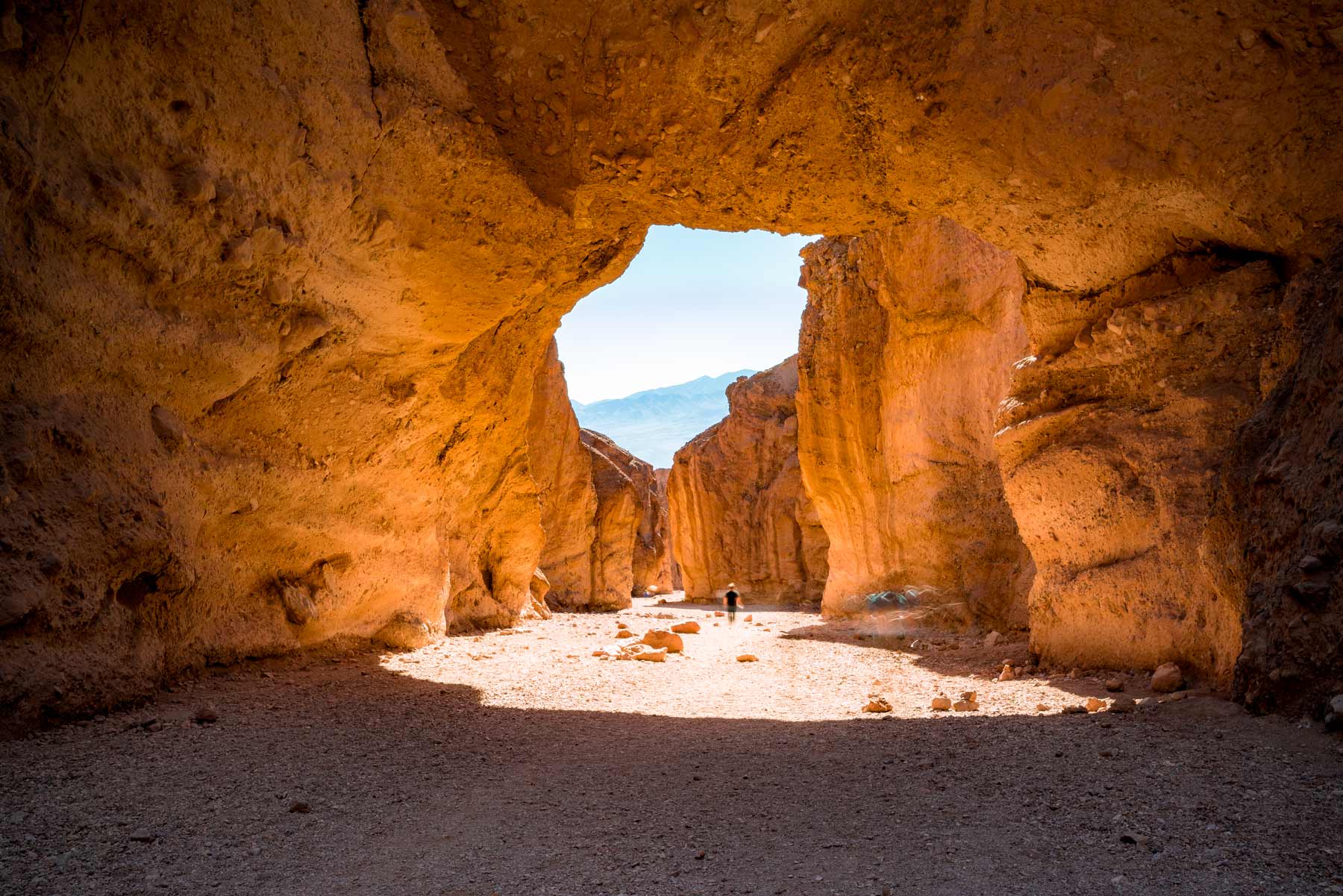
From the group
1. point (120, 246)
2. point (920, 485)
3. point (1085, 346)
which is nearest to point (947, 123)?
point (1085, 346)

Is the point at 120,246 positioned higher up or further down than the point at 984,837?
higher up

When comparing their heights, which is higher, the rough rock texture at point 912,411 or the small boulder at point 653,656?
the rough rock texture at point 912,411

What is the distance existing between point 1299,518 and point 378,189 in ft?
17.3

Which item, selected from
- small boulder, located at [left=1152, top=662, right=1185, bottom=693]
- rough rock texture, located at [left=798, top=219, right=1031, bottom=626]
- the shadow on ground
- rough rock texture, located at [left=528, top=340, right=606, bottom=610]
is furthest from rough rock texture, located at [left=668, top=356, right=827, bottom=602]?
the shadow on ground

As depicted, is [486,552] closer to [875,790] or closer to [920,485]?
[920,485]

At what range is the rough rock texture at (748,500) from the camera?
78.5 feet

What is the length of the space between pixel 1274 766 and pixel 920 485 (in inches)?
358

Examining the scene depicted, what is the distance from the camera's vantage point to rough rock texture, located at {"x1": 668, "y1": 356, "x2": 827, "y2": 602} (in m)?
23.9

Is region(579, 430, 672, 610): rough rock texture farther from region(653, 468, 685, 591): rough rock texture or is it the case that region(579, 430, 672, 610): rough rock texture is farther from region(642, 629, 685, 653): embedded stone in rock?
region(642, 629, 685, 653): embedded stone in rock

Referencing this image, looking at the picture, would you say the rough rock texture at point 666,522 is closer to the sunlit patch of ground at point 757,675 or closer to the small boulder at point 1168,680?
the sunlit patch of ground at point 757,675

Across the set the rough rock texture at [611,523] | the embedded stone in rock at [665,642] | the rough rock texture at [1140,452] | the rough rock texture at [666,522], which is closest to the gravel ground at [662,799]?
the rough rock texture at [1140,452]

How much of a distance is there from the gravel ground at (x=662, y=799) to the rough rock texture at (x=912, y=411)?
5.89m

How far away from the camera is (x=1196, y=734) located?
10.6 feet

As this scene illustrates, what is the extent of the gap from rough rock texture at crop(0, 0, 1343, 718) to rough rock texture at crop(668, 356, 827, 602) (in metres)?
18.1
